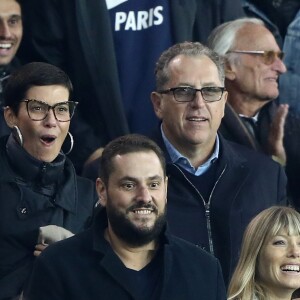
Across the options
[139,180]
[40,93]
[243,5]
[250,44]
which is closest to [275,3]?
[243,5]

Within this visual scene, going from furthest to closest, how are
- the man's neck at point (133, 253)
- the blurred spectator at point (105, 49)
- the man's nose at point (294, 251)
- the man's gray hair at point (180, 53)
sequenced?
1. the blurred spectator at point (105, 49)
2. the man's gray hair at point (180, 53)
3. the man's nose at point (294, 251)
4. the man's neck at point (133, 253)

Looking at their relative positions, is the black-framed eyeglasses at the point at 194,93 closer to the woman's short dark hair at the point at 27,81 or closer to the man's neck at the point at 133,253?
the woman's short dark hair at the point at 27,81

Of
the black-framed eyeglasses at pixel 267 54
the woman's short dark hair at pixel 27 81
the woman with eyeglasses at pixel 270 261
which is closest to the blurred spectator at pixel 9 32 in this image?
the woman's short dark hair at pixel 27 81

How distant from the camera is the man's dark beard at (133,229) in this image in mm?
6336

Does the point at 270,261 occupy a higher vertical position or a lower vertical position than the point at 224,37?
lower

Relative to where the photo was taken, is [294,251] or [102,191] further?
[294,251]

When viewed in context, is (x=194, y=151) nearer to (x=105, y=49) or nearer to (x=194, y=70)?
(x=194, y=70)

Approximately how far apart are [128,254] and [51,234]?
0.63 m

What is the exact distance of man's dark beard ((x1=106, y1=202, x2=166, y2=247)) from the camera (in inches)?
249

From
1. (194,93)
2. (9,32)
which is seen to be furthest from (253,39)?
(9,32)

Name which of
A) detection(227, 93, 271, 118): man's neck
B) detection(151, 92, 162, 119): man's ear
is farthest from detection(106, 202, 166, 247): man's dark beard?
detection(227, 93, 271, 118): man's neck

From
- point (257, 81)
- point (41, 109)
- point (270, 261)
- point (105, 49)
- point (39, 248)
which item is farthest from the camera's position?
point (257, 81)

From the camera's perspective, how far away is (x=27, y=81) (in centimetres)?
719

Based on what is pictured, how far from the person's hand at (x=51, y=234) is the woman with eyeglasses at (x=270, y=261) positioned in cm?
84
